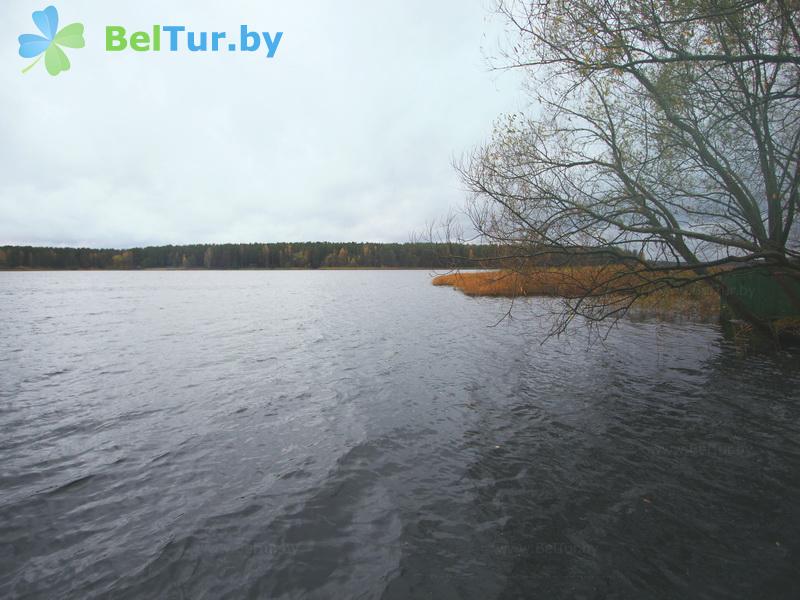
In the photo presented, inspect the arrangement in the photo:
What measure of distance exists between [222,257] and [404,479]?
190m

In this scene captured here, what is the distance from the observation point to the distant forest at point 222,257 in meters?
159

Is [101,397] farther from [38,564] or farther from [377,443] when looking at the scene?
[377,443]

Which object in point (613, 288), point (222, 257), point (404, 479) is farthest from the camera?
point (222, 257)

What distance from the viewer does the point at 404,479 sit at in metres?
6.87

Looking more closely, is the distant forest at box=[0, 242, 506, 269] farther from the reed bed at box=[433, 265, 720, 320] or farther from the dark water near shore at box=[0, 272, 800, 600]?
the dark water near shore at box=[0, 272, 800, 600]

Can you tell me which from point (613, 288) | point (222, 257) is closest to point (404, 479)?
point (613, 288)

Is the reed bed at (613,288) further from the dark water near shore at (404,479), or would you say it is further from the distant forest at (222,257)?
the distant forest at (222,257)

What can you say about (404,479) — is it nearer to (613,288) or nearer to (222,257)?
(613,288)

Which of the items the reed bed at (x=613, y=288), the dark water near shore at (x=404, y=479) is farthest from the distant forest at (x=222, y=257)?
the dark water near shore at (x=404, y=479)

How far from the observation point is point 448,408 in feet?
33.6

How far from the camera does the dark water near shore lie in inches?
186

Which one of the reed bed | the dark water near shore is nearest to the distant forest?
the reed bed

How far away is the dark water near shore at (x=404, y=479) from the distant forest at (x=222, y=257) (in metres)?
145

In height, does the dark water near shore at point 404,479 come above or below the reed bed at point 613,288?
below
